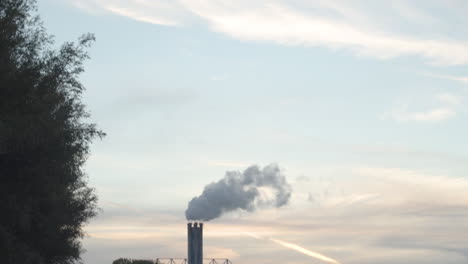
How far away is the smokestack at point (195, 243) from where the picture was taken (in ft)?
491

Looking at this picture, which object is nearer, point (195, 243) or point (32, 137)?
point (32, 137)

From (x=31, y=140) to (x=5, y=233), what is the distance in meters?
4.66

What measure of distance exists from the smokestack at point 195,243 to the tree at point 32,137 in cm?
10825

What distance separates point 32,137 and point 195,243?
12049cm

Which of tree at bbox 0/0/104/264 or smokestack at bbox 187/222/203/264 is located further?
smokestack at bbox 187/222/203/264

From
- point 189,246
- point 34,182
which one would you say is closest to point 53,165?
point 34,182

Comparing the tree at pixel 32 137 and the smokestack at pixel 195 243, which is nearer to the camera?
the tree at pixel 32 137

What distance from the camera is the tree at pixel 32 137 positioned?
112 feet

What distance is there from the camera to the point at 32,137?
3334 centimetres

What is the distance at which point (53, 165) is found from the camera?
120 feet

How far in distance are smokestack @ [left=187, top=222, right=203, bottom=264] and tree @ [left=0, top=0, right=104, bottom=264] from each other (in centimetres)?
10825

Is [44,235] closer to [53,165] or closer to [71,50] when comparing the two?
[53,165]

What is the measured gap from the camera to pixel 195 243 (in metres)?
152

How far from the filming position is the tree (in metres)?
34.2
